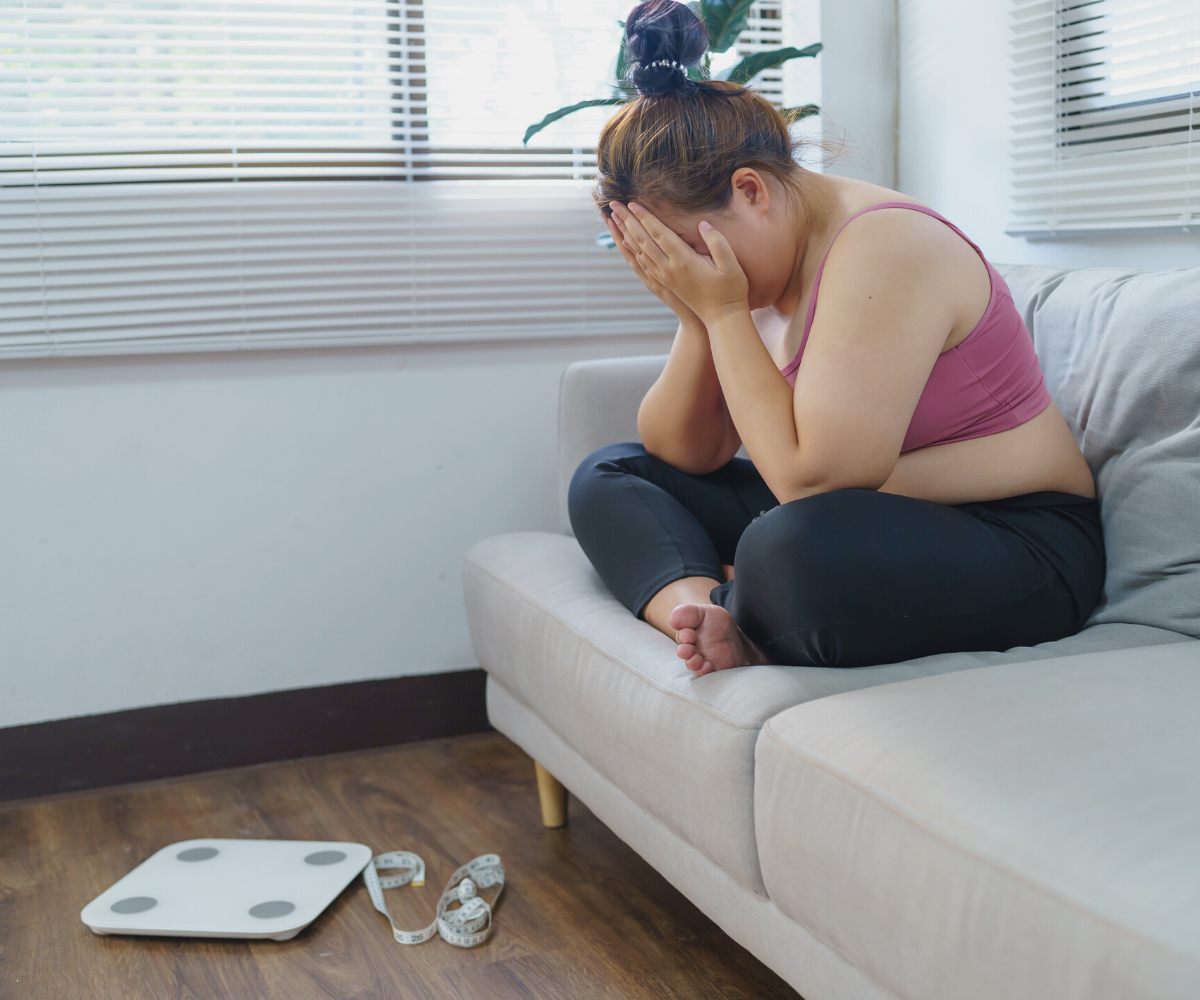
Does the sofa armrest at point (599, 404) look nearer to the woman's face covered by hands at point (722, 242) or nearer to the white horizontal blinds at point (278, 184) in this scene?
the white horizontal blinds at point (278, 184)

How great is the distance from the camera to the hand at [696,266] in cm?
126

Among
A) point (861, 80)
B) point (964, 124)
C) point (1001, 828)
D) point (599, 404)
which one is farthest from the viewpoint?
point (861, 80)

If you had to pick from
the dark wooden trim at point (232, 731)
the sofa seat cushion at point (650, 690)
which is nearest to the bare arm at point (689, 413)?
the sofa seat cushion at point (650, 690)

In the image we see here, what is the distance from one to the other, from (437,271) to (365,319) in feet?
0.57

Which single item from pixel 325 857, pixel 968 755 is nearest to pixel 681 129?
pixel 968 755

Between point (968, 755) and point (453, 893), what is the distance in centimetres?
93

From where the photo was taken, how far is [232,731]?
2096 millimetres

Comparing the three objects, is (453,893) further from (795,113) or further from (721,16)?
(721,16)

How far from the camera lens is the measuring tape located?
56.6 inches

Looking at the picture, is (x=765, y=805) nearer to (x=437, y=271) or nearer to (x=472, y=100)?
(x=437, y=271)

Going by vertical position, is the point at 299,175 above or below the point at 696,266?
above

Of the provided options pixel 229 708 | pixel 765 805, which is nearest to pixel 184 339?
pixel 229 708

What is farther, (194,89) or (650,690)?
(194,89)

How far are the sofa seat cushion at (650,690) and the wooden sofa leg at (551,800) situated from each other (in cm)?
15
